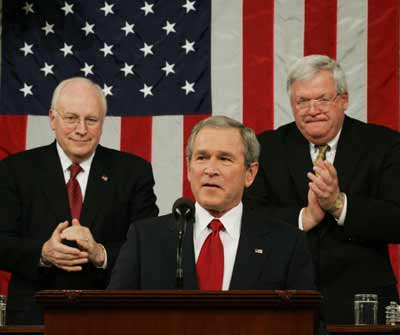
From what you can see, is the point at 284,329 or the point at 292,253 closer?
the point at 284,329

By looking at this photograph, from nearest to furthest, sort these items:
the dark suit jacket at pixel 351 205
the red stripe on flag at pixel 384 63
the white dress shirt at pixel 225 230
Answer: the white dress shirt at pixel 225 230 → the dark suit jacket at pixel 351 205 → the red stripe on flag at pixel 384 63

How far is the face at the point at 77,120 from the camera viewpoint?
5.09 m

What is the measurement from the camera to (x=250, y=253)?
13.0ft

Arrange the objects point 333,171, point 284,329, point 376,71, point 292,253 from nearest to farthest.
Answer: point 284,329
point 292,253
point 333,171
point 376,71

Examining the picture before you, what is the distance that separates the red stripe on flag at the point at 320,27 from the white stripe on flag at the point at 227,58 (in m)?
0.43

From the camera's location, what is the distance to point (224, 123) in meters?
4.16

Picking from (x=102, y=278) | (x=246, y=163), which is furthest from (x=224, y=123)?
(x=102, y=278)

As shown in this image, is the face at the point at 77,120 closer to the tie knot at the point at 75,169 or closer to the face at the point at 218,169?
the tie knot at the point at 75,169

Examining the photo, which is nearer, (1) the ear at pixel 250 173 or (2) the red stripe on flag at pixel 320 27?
(1) the ear at pixel 250 173

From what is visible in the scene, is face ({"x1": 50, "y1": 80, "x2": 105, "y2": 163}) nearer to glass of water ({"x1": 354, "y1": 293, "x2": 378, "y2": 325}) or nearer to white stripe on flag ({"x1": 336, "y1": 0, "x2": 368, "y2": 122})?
glass of water ({"x1": 354, "y1": 293, "x2": 378, "y2": 325})

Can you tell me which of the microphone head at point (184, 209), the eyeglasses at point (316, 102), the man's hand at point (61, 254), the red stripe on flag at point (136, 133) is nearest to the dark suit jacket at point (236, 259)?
the microphone head at point (184, 209)

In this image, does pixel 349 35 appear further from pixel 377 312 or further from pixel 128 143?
pixel 377 312

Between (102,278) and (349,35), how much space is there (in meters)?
2.55

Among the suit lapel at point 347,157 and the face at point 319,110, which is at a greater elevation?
the face at point 319,110
